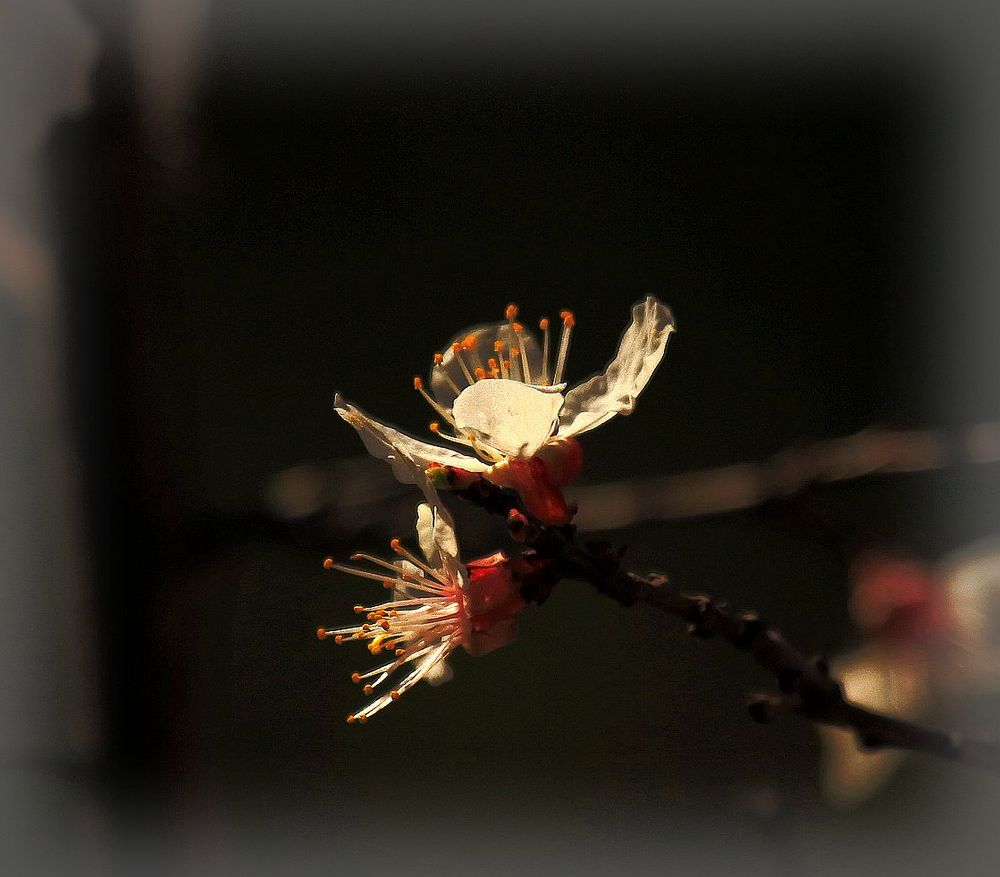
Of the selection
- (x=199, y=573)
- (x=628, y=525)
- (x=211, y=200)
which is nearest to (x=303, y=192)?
(x=211, y=200)

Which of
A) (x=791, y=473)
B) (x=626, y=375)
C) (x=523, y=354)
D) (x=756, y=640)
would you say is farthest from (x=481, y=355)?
(x=791, y=473)

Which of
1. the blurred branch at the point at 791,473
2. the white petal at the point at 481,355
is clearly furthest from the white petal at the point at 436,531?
the blurred branch at the point at 791,473

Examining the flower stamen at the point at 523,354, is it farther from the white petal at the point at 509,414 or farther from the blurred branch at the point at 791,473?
the blurred branch at the point at 791,473

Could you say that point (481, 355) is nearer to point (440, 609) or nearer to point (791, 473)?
point (440, 609)

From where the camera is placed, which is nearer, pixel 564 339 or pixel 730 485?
pixel 564 339

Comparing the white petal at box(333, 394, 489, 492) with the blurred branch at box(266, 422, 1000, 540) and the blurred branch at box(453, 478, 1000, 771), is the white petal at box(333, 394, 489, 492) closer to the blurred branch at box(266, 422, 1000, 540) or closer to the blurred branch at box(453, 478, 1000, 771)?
the blurred branch at box(453, 478, 1000, 771)

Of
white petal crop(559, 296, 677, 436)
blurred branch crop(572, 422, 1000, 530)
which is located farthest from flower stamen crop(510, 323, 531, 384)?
blurred branch crop(572, 422, 1000, 530)

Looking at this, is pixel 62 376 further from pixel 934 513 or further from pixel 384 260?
pixel 934 513
